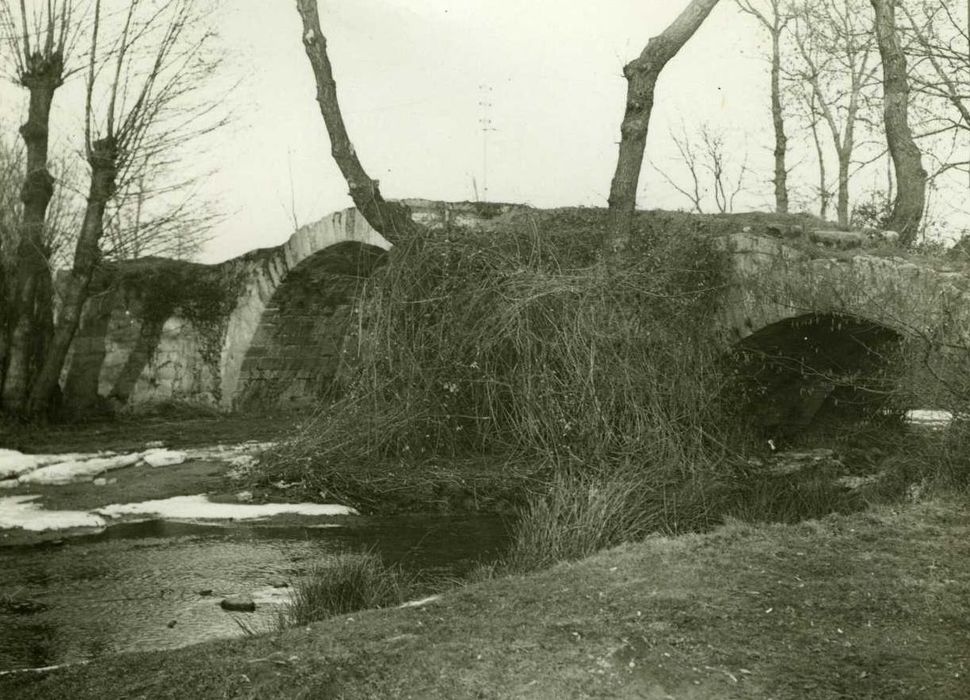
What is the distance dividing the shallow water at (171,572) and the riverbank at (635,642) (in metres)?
1.05

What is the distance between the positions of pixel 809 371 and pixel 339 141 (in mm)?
5148

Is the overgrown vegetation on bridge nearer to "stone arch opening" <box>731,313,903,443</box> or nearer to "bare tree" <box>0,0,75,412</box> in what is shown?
"stone arch opening" <box>731,313,903,443</box>

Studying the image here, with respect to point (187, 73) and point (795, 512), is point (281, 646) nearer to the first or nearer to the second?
point (795, 512)

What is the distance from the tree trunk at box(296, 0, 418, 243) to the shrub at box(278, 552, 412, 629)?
579cm

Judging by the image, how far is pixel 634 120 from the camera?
962 centimetres

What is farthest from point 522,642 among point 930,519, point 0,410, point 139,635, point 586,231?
point 0,410

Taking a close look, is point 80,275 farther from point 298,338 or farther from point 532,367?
point 532,367

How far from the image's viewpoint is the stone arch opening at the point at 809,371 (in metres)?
8.80

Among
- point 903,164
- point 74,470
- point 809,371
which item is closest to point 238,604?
point 74,470

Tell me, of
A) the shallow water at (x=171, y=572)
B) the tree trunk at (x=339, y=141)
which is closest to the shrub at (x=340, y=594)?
the shallow water at (x=171, y=572)

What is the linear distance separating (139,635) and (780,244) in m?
6.10

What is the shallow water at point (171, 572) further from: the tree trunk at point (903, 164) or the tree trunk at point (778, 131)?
the tree trunk at point (778, 131)

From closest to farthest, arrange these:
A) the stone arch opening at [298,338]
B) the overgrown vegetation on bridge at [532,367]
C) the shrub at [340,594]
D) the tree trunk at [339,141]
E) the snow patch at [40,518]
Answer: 1. the shrub at [340,594]
2. the snow patch at [40,518]
3. the overgrown vegetation on bridge at [532,367]
4. the tree trunk at [339,141]
5. the stone arch opening at [298,338]

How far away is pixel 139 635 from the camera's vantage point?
4637mm
